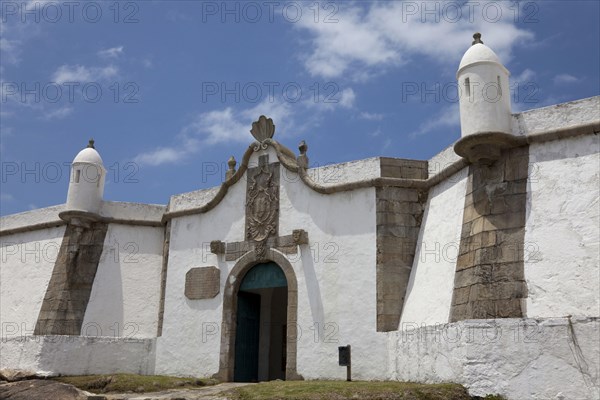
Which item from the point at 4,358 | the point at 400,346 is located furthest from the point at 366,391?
the point at 4,358

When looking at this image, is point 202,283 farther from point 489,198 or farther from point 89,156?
point 489,198

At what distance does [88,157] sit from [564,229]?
1198 centimetres

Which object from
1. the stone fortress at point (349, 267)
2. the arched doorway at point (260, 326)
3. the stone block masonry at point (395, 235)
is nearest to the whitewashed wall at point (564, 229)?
the stone fortress at point (349, 267)

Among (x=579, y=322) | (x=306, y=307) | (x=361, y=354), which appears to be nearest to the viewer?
(x=579, y=322)

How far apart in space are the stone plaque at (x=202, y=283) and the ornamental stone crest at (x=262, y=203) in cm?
124

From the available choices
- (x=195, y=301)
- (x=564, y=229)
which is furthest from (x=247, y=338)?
(x=564, y=229)

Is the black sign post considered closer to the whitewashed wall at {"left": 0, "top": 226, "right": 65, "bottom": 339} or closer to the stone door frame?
the stone door frame

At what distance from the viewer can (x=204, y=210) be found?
1441 cm

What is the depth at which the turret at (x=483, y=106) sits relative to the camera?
9.70 m

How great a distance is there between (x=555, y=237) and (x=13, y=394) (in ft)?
33.6

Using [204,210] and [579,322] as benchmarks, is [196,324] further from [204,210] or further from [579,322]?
[579,322]

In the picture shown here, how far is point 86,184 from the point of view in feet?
49.9

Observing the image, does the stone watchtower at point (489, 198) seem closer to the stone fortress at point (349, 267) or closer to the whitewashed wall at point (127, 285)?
the stone fortress at point (349, 267)

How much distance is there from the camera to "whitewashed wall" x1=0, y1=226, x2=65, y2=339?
581 inches
